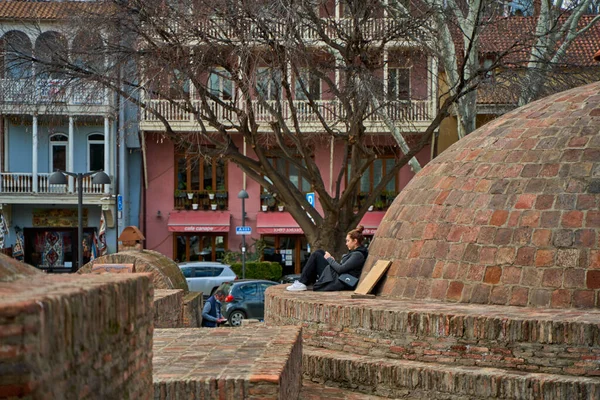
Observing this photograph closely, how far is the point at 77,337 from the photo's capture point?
13.5 ft

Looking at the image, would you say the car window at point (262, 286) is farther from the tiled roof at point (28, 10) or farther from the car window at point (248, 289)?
the tiled roof at point (28, 10)

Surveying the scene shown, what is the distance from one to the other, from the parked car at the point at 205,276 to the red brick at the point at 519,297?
19.1 meters

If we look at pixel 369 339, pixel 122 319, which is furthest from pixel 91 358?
pixel 369 339

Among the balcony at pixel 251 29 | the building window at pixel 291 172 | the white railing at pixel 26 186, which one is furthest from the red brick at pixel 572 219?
the white railing at pixel 26 186

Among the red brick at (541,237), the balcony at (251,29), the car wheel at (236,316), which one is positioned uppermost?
the balcony at (251,29)

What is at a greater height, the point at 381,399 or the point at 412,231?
the point at 412,231

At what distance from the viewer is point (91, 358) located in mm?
4379

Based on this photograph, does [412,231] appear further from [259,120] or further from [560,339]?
[259,120]

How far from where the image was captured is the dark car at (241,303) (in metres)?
25.1

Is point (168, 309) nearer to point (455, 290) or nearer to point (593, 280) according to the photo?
point (455, 290)

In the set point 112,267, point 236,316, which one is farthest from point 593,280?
point 236,316

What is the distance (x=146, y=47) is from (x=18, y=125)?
1872 cm

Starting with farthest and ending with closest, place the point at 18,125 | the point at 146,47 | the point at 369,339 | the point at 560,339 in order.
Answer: the point at 18,125 → the point at 146,47 → the point at 369,339 → the point at 560,339

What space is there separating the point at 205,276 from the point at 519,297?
19.9 metres
